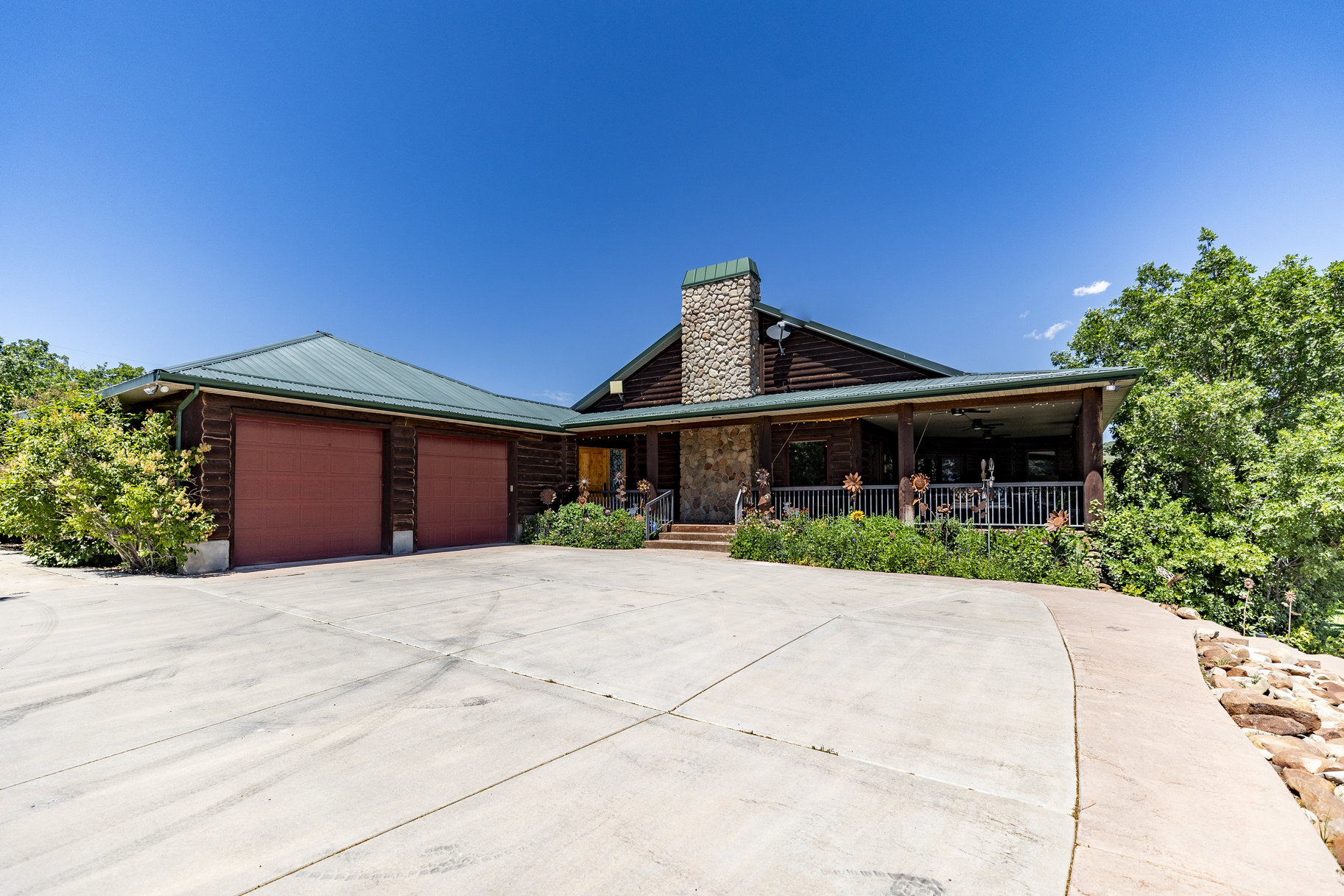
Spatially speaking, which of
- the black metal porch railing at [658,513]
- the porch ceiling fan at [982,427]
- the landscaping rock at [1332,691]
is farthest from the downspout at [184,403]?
the porch ceiling fan at [982,427]

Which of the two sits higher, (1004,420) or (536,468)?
(1004,420)

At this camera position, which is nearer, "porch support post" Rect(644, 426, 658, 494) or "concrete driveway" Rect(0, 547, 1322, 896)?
"concrete driveway" Rect(0, 547, 1322, 896)

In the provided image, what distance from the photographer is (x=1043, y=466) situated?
2206cm

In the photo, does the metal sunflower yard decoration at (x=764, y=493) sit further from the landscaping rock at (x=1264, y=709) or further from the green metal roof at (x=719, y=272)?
the landscaping rock at (x=1264, y=709)

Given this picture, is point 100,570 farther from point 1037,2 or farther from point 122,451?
→ point 1037,2

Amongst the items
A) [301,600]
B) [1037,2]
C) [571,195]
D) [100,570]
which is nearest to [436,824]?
[301,600]

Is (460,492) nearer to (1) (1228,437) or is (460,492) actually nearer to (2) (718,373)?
(2) (718,373)

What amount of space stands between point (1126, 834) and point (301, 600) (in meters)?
7.90

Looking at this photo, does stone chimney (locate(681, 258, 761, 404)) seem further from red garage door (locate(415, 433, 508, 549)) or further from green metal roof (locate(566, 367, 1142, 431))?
red garage door (locate(415, 433, 508, 549))

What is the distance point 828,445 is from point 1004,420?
15.2 ft

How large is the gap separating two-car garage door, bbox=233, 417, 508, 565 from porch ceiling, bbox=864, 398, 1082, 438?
983cm

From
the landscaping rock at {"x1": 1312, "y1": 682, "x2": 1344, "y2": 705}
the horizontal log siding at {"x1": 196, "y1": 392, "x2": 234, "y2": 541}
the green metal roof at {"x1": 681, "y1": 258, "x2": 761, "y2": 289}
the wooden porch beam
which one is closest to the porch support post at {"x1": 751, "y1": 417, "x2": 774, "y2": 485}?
the wooden porch beam

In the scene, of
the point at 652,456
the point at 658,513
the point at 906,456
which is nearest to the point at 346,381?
the point at 652,456

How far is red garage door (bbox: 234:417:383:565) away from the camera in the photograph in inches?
391
